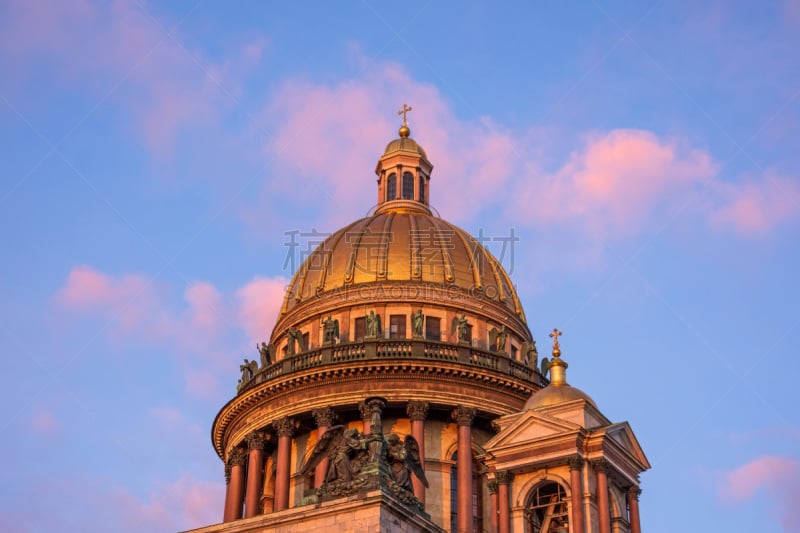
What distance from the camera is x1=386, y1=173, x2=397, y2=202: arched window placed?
6869 centimetres

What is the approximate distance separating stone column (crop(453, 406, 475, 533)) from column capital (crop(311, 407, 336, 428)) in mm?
5811

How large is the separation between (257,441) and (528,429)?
19515 mm

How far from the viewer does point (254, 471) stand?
5778cm

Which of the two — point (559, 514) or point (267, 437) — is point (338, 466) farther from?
point (267, 437)

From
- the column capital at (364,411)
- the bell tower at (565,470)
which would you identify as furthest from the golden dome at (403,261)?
the bell tower at (565,470)

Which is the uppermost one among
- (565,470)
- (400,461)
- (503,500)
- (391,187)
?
(391,187)

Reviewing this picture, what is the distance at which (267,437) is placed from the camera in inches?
2315

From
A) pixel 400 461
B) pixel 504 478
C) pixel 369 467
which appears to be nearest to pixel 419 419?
pixel 504 478

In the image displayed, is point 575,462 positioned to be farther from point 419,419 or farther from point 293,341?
point 293,341

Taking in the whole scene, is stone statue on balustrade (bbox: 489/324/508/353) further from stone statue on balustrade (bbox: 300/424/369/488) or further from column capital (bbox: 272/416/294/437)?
stone statue on balustrade (bbox: 300/424/369/488)

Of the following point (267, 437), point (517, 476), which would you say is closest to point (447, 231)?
point (267, 437)

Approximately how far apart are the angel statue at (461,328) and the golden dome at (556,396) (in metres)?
12.8

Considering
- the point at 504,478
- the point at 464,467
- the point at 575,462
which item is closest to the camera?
the point at 575,462

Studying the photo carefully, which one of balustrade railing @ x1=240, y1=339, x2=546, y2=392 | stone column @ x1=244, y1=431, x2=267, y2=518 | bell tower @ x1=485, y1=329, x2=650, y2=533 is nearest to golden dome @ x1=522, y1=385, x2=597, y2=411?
bell tower @ x1=485, y1=329, x2=650, y2=533
